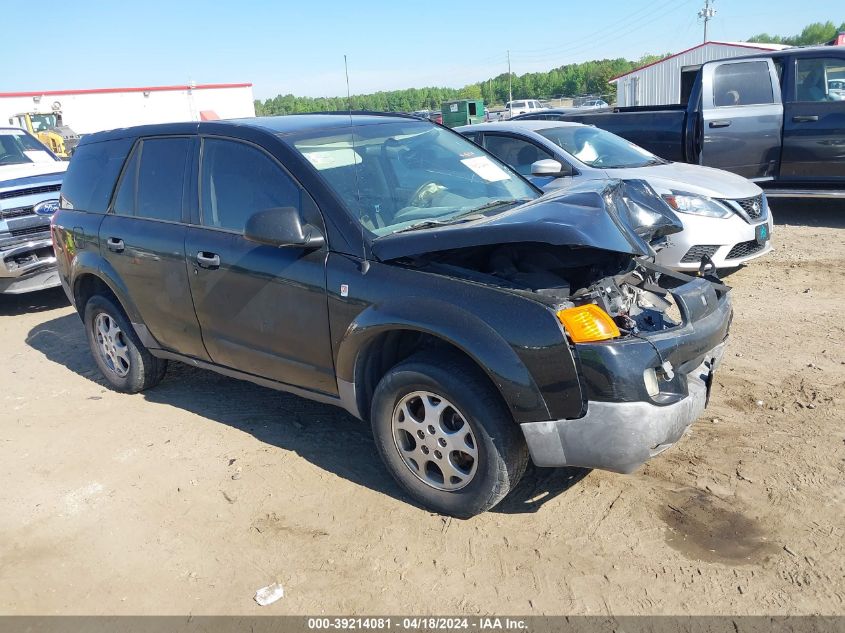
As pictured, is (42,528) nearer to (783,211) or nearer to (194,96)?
(783,211)

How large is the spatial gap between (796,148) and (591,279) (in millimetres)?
7343

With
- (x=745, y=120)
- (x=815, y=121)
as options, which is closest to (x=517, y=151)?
(x=745, y=120)

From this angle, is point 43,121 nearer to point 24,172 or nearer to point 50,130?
point 50,130

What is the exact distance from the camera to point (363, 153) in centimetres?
410

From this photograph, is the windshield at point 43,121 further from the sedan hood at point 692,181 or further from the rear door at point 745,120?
the sedan hood at point 692,181

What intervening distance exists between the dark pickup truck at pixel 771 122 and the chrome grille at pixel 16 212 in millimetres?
7452

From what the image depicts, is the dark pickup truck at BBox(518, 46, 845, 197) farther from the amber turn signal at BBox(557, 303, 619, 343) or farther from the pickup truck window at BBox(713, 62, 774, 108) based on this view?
the amber turn signal at BBox(557, 303, 619, 343)

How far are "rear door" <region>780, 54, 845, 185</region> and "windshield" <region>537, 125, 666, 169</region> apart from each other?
2.53 metres

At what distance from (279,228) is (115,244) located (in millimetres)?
1895

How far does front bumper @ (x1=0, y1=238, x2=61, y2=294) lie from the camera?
7617 mm

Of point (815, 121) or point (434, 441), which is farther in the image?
point (815, 121)

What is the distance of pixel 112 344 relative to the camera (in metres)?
5.38

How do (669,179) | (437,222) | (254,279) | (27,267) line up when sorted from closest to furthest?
(437,222) → (254,279) → (669,179) → (27,267)

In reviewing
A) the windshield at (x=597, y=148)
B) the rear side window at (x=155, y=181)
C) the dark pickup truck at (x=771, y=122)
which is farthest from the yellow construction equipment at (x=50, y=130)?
the rear side window at (x=155, y=181)
